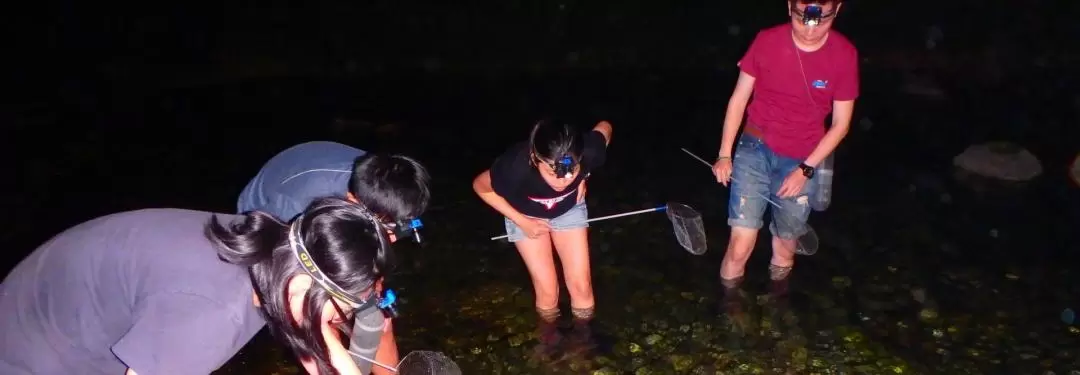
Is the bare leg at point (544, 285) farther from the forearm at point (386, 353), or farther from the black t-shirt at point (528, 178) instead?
the forearm at point (386, 353)

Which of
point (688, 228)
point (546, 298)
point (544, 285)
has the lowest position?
point (546, 298)

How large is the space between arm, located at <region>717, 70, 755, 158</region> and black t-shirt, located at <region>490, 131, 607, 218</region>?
0.93m

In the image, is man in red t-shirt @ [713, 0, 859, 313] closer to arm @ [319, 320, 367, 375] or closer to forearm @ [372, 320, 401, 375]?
forearm @ [372, 320, 401, 375]

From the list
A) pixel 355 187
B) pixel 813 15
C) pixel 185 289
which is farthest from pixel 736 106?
pixel 185 289

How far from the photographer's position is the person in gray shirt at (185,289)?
2201 millimetres

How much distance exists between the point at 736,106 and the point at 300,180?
2.75 meters

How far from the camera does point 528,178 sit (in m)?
4.32

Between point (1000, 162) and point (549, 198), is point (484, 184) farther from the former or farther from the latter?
point (1000, 162)

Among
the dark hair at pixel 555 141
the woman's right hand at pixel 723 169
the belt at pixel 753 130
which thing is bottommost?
the woman's right hand at pixel 723 169

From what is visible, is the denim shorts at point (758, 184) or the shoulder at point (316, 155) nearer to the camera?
the shoulder at point (316, 155)

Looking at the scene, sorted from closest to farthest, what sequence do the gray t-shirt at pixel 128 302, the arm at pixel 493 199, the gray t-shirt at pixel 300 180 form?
1. the gray t-shirt at pixel 128 302
2. the gray t-shirt at pixel 300 180
3. the arm at pixel 493 199

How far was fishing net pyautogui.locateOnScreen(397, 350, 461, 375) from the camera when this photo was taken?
142 inches

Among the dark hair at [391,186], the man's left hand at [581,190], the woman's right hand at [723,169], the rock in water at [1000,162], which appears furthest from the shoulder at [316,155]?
the rock in water at [1000,162]

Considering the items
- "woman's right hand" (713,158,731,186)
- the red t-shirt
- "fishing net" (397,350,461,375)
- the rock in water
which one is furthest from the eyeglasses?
the rock in water
